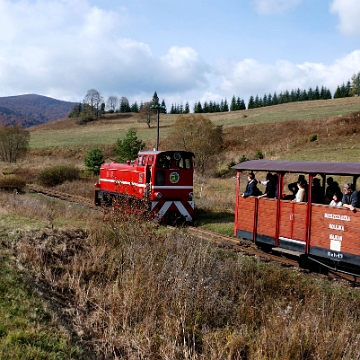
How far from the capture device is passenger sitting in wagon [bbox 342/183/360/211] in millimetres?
9391

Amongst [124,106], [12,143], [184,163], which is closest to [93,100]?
[124,106]

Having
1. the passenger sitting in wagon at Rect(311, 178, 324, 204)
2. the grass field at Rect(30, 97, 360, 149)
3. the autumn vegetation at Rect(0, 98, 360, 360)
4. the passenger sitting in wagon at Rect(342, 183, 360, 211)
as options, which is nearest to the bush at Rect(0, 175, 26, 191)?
the autumn vegetation at Rect(0, 98, 360, 360)

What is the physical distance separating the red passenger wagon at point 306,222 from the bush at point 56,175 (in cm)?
2222

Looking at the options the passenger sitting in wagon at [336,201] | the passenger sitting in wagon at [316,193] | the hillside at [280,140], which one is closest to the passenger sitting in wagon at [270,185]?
the passenger sitting in wagon at [316,193]

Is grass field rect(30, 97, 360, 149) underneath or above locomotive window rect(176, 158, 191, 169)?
above

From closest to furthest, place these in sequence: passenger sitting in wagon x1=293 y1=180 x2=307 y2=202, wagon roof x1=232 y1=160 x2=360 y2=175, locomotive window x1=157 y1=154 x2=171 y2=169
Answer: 1. wagon roof x1=232 y1=160 x2=360 y2=175
2. passenger sitting in wagon x1=293 y1=180 x2=307 y2=202
3. locomotive window x1=157 y1=154 x2=171 y2=169

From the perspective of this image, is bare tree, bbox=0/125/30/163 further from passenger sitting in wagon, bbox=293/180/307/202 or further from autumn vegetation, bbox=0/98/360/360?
passenger sitting in wagon, bbox=293/180/307/202

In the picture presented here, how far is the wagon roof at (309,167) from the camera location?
9633 millimetres

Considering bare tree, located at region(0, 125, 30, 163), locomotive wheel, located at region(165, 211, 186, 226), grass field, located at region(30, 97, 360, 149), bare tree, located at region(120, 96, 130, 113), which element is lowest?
locomotive wheel, located at region(165, 211, 186, 226)

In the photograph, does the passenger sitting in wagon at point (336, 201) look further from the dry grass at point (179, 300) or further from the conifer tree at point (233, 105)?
the conifer tree at point (233, 105)

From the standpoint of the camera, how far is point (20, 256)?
29.6 ft

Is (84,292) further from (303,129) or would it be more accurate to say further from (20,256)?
(303,129)

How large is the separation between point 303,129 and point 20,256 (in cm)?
5315

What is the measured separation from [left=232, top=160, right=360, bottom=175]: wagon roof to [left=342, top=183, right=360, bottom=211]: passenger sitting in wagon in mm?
402
